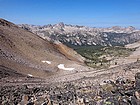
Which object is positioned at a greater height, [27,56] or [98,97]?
[98,97]

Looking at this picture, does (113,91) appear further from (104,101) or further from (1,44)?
(1,44)

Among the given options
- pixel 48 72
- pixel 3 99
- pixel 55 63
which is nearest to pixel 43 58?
pixel 55 63

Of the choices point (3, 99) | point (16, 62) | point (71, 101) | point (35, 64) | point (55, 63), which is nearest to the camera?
point (71, 101)

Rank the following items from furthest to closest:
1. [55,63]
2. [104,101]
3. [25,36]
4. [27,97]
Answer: [25,36]
[55,63]
[27,97]
[104,101]

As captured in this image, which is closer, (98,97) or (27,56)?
(98,97)

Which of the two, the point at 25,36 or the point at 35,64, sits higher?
the point at 25,36

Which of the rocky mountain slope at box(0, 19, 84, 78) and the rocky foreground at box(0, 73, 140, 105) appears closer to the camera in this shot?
the rocky foreground at box(0, 73, 140, 105)

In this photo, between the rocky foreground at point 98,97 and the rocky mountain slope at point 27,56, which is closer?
the rocky foreground at point 98,97

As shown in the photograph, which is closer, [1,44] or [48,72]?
[48,72]
